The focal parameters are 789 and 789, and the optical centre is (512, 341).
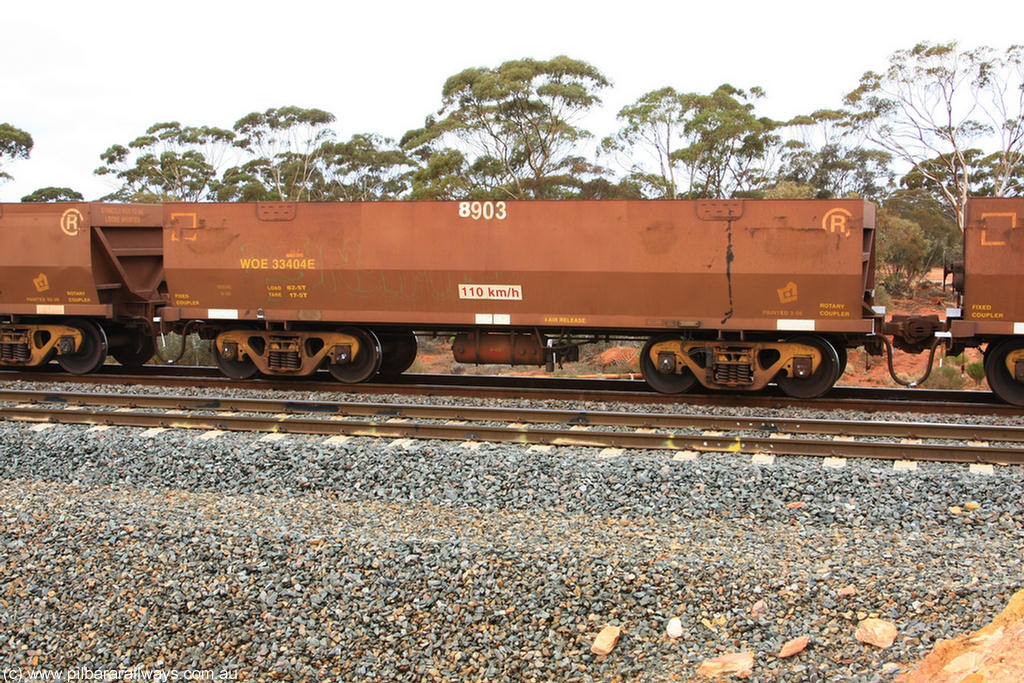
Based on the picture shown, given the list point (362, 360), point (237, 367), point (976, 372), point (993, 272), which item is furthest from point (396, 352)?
point (976, 372)

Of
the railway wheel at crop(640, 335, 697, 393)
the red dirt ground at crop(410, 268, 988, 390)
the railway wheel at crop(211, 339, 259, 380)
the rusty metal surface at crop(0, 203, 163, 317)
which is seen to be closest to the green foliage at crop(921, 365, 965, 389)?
the red dirt ground at crop(410, 268, 988, 390)

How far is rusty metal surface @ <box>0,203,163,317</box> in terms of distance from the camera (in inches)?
499

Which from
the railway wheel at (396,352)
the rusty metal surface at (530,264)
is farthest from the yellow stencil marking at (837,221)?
the railway wheel at (396,352)

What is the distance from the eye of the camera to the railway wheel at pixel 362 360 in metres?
11.8

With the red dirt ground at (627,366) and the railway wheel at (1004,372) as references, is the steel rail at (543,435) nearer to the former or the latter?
the railway wheel at (1004,372)

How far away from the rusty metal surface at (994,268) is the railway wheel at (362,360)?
7790 mm

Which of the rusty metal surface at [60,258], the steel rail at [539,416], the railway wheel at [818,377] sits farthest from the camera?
the rusty metal surface at [60,258]

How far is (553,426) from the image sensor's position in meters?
9.08

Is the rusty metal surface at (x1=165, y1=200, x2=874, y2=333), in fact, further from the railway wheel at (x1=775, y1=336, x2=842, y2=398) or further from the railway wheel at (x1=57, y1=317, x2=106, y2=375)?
the railway wheel at (x1=57, y1=317, x2=106, y2=375)

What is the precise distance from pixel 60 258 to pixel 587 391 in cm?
874

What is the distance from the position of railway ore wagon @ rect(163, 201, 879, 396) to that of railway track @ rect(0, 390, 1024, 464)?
173 cm

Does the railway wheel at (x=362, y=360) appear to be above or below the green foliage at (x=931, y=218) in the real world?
below

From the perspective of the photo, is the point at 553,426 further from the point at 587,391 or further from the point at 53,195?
the point at 53,195

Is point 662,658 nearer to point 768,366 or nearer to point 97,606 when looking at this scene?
point 97,606
